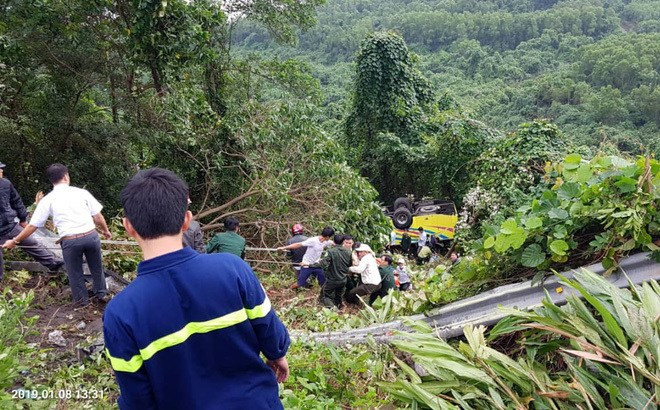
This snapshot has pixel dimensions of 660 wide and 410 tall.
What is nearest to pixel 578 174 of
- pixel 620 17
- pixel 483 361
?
pixel 483 361

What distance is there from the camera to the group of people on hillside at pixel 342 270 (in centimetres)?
589

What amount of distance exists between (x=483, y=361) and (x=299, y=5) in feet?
29.9

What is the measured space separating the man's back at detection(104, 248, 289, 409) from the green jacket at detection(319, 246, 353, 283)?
4202 mm

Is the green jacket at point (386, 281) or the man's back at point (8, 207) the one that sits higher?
the man's back at point (8, 207)

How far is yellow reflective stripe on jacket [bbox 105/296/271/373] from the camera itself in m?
1.49

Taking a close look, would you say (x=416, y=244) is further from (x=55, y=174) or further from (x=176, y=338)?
(x=176, y=338)

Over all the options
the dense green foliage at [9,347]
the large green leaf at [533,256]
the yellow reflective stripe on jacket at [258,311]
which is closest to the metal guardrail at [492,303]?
the large green leaf at [533,256]

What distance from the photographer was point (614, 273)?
285cm

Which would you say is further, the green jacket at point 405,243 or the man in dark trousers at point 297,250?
the green jacket at point 405,243

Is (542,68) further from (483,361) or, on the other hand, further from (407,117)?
(483,361)

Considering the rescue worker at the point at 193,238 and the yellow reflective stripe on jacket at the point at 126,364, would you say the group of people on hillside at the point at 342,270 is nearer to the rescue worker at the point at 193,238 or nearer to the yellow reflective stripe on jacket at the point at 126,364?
the rescue worker at the point at 193,238

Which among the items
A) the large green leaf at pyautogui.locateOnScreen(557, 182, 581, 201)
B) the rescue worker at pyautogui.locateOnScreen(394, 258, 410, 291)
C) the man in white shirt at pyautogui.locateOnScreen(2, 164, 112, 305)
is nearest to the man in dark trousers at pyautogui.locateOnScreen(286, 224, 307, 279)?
the rescue worker at pyautogui.locateOnScreen(394, 258, 410, 291)

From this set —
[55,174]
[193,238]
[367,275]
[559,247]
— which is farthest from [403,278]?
[55,174]

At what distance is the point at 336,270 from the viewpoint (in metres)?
5.87
